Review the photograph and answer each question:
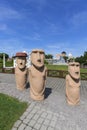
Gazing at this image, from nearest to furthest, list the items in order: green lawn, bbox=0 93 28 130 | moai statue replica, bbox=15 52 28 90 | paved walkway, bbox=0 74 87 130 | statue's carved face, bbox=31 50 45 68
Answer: green lawn, bbox=0 93 28 130
paved walkway, bbox=0 74 87 130
statue's carved face, bbox=31 50 45 68
moai statue replica, bbox=15 52 28 90

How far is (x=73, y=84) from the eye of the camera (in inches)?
288

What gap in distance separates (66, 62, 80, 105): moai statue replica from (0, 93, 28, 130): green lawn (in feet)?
6.62

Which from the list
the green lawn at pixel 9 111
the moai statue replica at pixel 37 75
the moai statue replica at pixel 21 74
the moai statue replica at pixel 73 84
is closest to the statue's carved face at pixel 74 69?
the moai statue replica at pixel 73 84

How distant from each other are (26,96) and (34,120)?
93.1 inches

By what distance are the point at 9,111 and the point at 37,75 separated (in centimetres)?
217

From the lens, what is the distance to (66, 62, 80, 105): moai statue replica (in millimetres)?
7160

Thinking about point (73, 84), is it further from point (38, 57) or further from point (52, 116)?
point (52, 116)

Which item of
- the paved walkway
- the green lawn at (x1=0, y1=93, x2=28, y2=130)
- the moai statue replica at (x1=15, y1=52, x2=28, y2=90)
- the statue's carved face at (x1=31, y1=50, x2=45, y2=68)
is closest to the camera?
the green lawn at (x1=0, y1=93, x2=28, y2=130)

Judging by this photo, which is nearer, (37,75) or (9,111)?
(9,111)

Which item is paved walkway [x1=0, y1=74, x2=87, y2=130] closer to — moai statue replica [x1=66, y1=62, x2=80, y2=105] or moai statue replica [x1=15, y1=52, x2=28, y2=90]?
moai statue replica [x1=66, y1=62, x2=80, y2=105]

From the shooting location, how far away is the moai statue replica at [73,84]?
23.5 feet

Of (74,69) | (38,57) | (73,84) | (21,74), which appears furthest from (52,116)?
(21,74)

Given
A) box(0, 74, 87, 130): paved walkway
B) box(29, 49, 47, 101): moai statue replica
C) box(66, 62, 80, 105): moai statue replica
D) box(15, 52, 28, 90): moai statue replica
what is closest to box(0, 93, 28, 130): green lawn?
box(0, 74, 87, 130): paved walkway

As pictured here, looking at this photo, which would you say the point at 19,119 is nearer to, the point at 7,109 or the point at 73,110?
the point at 7,109
